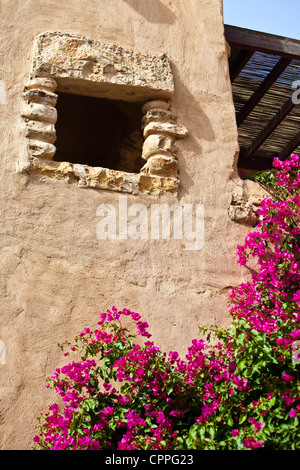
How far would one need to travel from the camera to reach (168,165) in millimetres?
4727

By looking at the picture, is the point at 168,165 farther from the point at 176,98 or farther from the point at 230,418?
the point at 230,418

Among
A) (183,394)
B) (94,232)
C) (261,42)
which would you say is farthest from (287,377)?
(261,42)

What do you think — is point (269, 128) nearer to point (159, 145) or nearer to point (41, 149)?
point (159, 145)

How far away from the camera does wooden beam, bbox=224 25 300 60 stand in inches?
223

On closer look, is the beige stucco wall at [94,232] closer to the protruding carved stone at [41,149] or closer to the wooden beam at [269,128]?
the protruding carved stone at [41,149]

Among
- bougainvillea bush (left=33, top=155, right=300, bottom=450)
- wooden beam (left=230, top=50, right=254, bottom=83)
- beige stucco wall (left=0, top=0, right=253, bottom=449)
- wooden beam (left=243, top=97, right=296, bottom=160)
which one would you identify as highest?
wooden beam (left=230, top=50, right=254, bottom=83)

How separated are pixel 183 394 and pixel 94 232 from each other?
1266mm

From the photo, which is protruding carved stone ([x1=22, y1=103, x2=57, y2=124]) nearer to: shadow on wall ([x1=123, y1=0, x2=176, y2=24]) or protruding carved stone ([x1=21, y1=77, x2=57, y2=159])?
protruding carved stone ([x1=21, y1=77, x2=57, y2=159])

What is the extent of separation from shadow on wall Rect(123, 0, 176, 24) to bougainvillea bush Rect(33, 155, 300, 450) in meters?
2.46

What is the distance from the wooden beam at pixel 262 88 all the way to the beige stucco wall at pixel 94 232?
0.77 meters

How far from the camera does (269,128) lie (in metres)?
6.51

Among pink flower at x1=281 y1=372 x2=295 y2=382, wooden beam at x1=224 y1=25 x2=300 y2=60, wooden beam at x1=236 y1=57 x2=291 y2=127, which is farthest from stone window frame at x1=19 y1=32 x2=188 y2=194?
pink flower at x1=281 y1=372 x2=295 y2=382

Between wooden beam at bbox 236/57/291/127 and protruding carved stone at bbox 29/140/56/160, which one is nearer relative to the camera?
protruding carved stone at bbox 29/140/56/160

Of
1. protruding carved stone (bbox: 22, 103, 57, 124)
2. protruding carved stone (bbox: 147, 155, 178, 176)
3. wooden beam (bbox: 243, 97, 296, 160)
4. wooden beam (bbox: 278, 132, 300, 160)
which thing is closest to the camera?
protruding carved stone (bbox: 22, 103, 57, 124)
